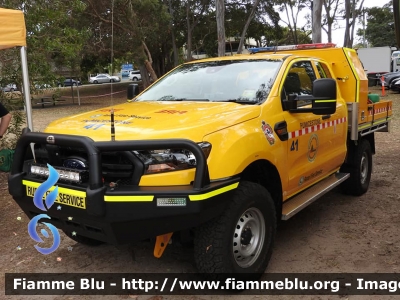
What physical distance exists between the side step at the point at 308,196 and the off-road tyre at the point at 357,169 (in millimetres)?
443

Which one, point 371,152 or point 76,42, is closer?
point 371,152

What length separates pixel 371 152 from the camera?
6.26 meters

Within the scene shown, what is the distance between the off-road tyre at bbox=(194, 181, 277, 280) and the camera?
305 cm

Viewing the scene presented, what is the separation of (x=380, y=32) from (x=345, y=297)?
6326 cm

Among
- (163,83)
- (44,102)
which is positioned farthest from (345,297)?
(44,102)

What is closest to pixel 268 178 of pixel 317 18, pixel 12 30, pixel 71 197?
pixel 71 197

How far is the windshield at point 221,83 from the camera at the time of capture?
4004mm

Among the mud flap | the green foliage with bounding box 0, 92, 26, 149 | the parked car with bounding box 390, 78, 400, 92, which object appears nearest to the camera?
the mud flap

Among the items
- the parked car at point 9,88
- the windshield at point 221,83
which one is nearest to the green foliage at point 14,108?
the parked car at point 9,88

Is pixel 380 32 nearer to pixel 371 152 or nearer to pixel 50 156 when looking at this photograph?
pixel 371 152

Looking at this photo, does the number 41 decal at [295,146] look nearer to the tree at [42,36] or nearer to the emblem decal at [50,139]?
the emblem decal at [50,139]

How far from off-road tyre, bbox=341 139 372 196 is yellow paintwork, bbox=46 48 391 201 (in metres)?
0.70

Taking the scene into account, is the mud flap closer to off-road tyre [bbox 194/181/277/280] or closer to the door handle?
off-road tyre [bbox 194/181/277/280]

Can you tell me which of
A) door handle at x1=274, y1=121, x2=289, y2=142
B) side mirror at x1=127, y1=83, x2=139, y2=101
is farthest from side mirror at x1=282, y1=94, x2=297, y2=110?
side mirror at x1=127, y1=83, x2=139, y2=101
